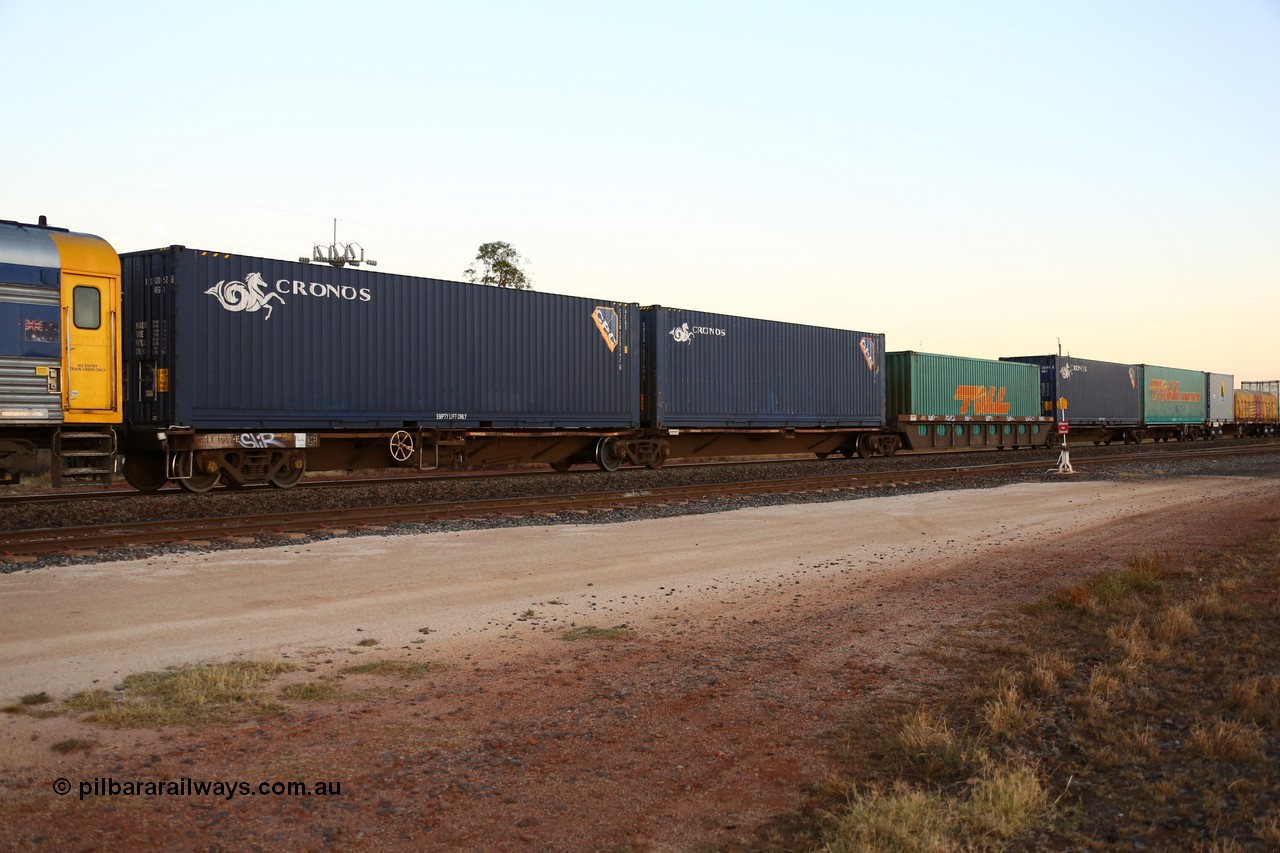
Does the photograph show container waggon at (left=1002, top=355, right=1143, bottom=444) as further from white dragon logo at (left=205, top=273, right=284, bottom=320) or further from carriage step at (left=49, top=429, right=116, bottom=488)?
carriage step at (left=49, top=429, right=116, bottom=488)

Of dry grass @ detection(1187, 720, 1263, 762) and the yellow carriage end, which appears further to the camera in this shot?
the yellow carriage end

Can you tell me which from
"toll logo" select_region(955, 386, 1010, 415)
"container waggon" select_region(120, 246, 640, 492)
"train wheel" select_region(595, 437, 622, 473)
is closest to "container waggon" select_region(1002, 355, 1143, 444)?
"toll logo" select_region(955, 386, 1010, 415)

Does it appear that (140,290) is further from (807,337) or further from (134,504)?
(807,337)

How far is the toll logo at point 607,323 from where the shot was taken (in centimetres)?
2292

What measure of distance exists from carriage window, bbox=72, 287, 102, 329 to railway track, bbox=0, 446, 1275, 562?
3184 millimetres

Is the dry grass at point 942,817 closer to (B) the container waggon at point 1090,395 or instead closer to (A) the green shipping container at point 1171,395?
(B) the container waggon at point 1090,395

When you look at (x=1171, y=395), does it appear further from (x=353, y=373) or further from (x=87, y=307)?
(x=87, y=307)

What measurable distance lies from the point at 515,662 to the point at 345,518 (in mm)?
8071

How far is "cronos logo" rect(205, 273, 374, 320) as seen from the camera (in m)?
16.3

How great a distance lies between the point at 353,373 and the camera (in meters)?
18.2

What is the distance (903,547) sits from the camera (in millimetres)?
11852

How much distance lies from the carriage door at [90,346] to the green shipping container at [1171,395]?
46.6 m

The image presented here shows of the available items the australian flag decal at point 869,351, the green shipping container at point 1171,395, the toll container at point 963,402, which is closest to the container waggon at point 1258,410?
the green shipping container at point 1171,395

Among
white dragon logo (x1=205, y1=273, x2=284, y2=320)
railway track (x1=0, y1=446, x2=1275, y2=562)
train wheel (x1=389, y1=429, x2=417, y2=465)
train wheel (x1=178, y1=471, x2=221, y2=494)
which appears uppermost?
white dragon logo (x1=205, y1=273, x2=284, y2=320)
